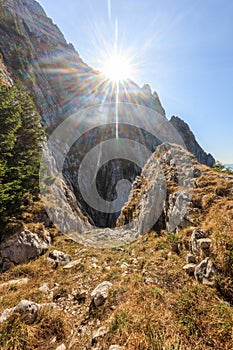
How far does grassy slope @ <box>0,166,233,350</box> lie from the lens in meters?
2.65

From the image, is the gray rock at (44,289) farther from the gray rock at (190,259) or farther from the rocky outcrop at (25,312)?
the gray rock at (190,259)

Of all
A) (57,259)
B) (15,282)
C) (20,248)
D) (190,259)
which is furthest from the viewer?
(57,259)

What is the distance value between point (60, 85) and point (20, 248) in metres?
54.7

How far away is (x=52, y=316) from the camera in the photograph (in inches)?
141

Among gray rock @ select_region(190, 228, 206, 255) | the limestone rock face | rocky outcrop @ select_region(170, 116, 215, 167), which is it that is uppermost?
rocky outcrop @ select_region(170, 116, 215, 167)

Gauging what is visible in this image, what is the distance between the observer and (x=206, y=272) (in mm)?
3932

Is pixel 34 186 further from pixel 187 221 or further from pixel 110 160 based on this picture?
pixel 110 160

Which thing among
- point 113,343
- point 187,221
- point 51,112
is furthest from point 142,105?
point 113,343

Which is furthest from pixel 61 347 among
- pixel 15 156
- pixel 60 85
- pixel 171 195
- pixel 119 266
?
pixel 60 85

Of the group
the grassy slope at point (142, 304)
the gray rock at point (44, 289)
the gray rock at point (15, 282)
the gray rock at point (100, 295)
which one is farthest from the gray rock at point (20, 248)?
the gray rock at point (100, 295)

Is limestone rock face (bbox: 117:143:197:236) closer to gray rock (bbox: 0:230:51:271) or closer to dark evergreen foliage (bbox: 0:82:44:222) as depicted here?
gray rock (bbox: 0:230:51:271)

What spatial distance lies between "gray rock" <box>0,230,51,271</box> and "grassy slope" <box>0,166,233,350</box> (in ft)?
2.37

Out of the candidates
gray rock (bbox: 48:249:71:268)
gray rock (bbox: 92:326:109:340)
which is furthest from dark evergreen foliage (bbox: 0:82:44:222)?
gray rock (bbox: 92:326:109:340)

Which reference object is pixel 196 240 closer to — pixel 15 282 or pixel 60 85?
pixel 15 282
